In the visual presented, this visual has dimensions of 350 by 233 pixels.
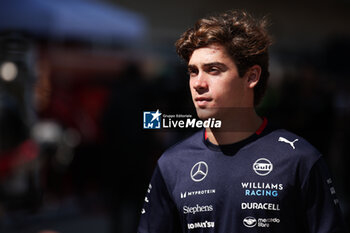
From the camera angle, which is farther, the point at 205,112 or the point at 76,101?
the point at 76,101

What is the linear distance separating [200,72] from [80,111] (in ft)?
16.5

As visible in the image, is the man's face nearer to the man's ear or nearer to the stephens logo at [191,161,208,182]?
the man's ear

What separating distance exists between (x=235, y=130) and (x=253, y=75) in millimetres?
200

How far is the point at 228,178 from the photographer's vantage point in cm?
214

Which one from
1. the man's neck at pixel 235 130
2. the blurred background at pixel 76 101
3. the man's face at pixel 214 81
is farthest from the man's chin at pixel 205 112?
the blurred background at pixel 76 101

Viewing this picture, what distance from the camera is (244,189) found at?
2107 mm

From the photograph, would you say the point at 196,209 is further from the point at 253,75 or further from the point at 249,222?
the point at 253,75

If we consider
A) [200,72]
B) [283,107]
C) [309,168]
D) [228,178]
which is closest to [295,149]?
[309,168]

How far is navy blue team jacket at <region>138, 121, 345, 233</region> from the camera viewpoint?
2.05m

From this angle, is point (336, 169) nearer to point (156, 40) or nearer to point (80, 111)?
point (156, 40)

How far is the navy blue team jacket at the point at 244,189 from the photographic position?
2.05m

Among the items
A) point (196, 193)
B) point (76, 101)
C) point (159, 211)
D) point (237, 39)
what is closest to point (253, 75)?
point (237, 39)

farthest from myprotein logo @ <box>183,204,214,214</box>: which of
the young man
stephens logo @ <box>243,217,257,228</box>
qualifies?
stephens logo @ <box>243,217,257,228</box>

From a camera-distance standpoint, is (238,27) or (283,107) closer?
(238,27)
